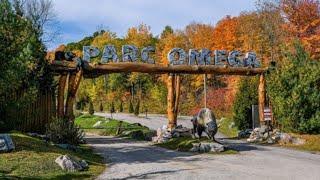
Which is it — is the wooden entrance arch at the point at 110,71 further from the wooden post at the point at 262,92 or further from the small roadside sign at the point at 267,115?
the small roadside sign at the point at 267,115

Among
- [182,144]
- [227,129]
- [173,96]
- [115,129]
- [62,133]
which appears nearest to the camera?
[62,133]

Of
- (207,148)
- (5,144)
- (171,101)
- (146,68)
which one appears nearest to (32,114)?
(146,68)

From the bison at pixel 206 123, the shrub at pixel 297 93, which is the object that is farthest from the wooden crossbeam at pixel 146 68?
the bison at pixel 206 123

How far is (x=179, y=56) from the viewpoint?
90.8ft

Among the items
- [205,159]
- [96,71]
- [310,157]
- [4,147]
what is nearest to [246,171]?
[205,159]

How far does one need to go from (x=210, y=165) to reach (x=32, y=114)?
42.3 feet

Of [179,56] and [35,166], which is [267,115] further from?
[35,166]

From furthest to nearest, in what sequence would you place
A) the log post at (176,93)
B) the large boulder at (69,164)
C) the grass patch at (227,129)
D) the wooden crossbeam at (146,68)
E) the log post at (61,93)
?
the grass patch at (227,129), the log post at (176,93), the log post at (61,93), the wooden crossbeam at (146,68), the large boulder at (69,164)

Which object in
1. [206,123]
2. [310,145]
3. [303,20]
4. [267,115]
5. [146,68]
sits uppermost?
[303,20]

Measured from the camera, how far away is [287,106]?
2616 centimetres

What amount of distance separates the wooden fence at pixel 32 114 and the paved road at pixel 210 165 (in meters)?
6.02

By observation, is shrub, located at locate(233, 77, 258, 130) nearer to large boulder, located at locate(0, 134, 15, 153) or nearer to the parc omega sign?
the parc omega sign

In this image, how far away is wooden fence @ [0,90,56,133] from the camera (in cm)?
2483

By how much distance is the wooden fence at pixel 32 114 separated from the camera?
2483 cm
